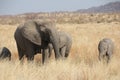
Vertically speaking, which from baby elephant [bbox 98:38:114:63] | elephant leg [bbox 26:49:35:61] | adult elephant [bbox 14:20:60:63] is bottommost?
baby elephant [bbox 98:38:114:63]

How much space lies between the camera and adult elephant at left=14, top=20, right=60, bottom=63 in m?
11.3

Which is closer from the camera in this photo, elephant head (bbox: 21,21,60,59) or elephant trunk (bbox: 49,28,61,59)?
elephant trunk (bbox: 49,28,61,59)

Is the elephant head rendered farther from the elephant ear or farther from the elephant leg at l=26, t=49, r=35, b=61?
the elephant leg at l=26, t=49, r=35, b=61

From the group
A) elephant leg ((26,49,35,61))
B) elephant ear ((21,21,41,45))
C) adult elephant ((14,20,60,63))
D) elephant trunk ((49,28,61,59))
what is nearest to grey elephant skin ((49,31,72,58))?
adult elephant ((14,20,60,63))

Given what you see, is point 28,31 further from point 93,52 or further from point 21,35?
point 93,52

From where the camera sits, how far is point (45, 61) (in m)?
11.5

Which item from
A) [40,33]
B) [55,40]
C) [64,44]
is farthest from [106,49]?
[55,40]

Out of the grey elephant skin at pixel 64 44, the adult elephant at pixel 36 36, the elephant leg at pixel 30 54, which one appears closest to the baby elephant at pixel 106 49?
the grey elephant skin at pixel 64 44

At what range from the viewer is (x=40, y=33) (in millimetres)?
11781

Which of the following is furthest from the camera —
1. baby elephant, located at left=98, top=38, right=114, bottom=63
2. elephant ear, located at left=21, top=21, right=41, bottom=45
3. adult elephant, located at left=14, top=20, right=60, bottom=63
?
baby elephant, located at left=98, top=38, right=114, bottom=63

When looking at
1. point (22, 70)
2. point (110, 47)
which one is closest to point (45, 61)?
point (22, 70)

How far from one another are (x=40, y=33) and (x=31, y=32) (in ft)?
1.41

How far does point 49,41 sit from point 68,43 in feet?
10.5

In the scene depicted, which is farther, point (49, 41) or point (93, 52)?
point (93, 52)
